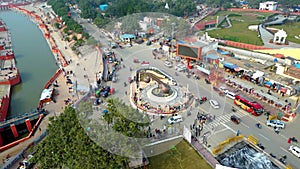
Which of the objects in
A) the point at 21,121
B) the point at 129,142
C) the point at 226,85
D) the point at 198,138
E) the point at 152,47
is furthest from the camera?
the point at 152,47

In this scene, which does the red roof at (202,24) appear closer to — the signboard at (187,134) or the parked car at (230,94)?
the parked car at (230,94)

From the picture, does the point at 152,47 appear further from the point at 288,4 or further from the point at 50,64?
the point at 288,4

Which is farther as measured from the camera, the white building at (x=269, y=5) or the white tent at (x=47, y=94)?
the white building at (x=269, y=5)

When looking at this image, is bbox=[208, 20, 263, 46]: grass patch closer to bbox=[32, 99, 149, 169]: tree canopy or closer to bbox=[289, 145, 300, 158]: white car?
bbox=[289, 145, 300, 158]: white car

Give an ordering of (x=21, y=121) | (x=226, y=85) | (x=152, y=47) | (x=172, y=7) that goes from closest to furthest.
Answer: (x=21, y=121) → (x=226, y=85) → (x=152, y=47) → (x=172, y=7)

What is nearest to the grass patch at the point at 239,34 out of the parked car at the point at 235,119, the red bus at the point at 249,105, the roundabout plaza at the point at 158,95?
the roundabout plaza at the point at 158,95

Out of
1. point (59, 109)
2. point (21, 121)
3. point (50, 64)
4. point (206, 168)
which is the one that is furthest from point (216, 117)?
point (50, 64)
